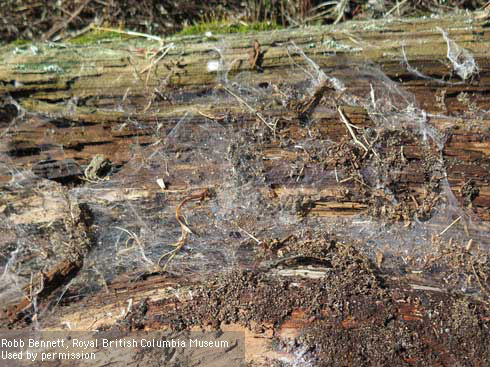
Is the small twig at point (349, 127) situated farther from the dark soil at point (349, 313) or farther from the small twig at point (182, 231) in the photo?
the small twig at point (182, 231)

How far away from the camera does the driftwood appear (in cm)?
215

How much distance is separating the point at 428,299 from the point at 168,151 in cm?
155

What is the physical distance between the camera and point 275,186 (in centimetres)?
232

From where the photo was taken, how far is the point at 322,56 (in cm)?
229

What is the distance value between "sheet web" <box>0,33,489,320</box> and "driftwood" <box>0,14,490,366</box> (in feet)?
0.04

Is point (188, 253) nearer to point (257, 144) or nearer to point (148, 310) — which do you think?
point (148, 310)

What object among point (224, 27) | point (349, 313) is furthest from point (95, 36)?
point (349, 313)

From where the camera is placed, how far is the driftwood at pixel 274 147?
2.15m

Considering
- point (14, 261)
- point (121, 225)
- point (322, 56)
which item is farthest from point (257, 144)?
point (14, 261)

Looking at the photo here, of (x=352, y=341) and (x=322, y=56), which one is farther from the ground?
(x=322, y=56)

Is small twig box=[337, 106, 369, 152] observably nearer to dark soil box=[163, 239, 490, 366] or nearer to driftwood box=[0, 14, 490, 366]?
driftwood box=[0, 14, 490, 366]

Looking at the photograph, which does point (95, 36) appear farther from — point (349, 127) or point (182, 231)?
point (349, 127)

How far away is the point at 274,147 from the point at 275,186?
209 mm

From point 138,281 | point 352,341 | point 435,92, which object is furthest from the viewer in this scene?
point 138,281
